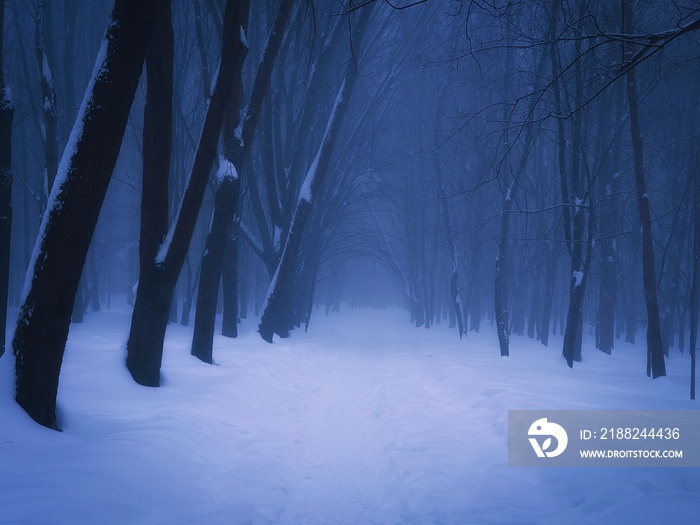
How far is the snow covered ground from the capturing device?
3303 millimetres

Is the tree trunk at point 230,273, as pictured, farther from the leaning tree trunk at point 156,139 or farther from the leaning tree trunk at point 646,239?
the leaning tree trunk at point 646,239

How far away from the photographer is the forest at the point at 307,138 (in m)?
4.12

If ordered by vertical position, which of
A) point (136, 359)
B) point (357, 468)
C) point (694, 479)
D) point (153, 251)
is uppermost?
point (153, 251)

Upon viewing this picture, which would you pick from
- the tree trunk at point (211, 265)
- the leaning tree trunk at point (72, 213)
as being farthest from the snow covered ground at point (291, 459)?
the tree trunk at point (211, 265)

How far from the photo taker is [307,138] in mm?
17891

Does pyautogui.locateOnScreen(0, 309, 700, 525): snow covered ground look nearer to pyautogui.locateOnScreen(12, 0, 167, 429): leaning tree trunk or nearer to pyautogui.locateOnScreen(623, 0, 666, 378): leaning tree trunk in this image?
pyautogui.locateOnScreen(12, 0, 167, 429): leaning tree trunk

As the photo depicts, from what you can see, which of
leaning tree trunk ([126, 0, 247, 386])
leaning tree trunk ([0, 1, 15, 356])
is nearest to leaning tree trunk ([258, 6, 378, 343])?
leaning tree trunk ([126, 0, 247, 386])

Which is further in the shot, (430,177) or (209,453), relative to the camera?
(430,177)

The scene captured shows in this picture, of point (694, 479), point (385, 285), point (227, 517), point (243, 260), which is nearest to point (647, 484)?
point (694, 479)

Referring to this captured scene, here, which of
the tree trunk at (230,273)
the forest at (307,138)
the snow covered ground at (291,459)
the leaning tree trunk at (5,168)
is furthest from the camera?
the tree trunk at (230,273)

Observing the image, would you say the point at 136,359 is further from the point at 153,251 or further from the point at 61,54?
the point at 61,54

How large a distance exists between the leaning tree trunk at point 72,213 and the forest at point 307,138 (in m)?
0.02

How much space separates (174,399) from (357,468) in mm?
2754

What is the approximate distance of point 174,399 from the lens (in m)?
6.08
